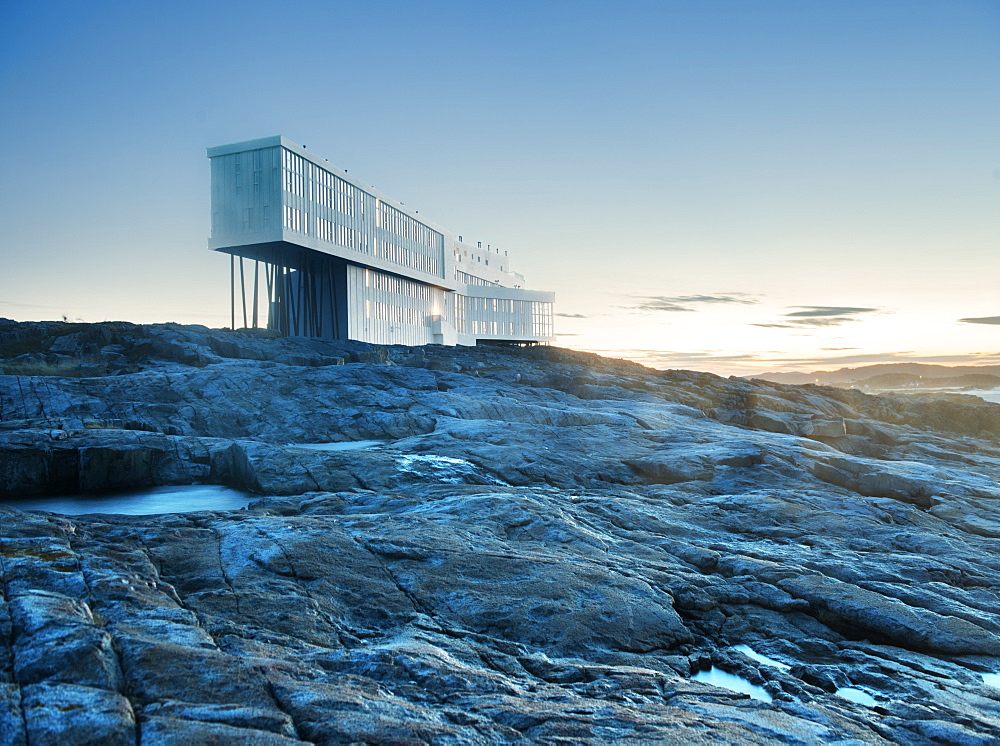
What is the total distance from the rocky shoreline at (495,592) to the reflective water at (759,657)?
99 mm

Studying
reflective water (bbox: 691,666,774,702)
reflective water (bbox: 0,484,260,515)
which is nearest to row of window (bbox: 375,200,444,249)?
reflective water (bbox: 0,484,260,515)

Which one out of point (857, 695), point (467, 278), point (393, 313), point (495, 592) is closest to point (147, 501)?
point (495, 592)

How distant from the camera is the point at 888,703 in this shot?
7.24 metres

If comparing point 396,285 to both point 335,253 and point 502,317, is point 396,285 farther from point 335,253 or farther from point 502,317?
point 502,317

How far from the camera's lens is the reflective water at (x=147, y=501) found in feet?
55.1

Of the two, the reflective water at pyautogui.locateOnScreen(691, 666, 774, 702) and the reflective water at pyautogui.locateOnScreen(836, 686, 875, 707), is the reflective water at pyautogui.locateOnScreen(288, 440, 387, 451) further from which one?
the reflective water at pyautogui.locateOnScreen(836, 686, 875, 707)

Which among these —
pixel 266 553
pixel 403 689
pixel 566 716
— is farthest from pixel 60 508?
pixel 566 716

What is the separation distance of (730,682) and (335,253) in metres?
55.3

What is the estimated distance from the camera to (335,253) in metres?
58.4

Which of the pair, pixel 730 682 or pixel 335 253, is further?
pixel 335 253

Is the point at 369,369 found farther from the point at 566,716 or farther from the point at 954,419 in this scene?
the point at 954,419

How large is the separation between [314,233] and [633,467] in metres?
44.0

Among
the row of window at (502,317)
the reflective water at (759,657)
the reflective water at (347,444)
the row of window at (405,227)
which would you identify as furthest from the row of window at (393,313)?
the reflective water at (759,657)

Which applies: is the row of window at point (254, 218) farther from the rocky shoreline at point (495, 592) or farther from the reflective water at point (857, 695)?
the reflective water at point (857, 695)
